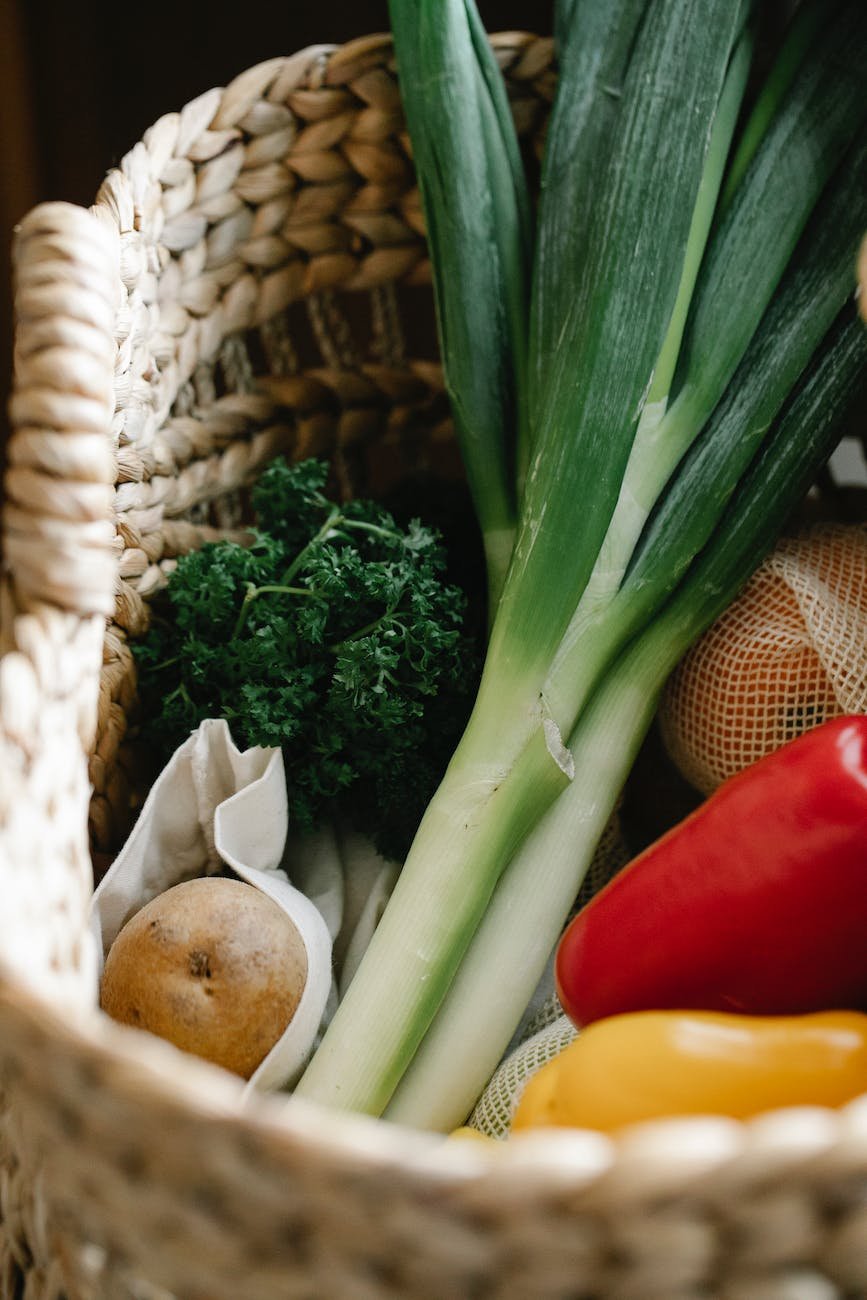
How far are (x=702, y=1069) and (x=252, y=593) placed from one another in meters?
0.45

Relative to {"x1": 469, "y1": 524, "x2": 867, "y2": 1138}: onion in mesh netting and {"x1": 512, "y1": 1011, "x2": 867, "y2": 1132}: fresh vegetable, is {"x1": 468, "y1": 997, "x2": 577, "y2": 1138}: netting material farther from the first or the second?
{"x1": 512, "y1": 1011, "x2": 867, "y2": 1132}: fresh vegetable

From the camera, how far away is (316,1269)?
394mm

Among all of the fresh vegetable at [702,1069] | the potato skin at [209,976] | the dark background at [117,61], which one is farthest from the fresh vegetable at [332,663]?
the dark background at [117,61]

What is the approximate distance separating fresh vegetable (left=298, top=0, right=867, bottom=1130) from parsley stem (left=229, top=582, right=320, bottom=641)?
0.14 m

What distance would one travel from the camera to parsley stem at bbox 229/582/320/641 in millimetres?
839

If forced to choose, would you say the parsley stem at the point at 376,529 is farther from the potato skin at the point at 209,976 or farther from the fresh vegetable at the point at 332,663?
the potato skin at the point at 209,976

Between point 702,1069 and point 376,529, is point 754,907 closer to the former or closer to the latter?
point 702,1069

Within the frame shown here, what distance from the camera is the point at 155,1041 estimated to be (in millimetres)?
451

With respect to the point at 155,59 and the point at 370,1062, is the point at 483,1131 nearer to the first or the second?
the point at 370,1062

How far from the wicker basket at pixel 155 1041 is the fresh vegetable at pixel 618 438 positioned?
→ 162 millimetres

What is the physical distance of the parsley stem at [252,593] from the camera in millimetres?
839

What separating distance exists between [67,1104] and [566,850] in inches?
19.0

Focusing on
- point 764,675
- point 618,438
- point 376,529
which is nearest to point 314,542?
point 376,529

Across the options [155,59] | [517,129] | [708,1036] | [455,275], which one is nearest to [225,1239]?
[708,1036]
